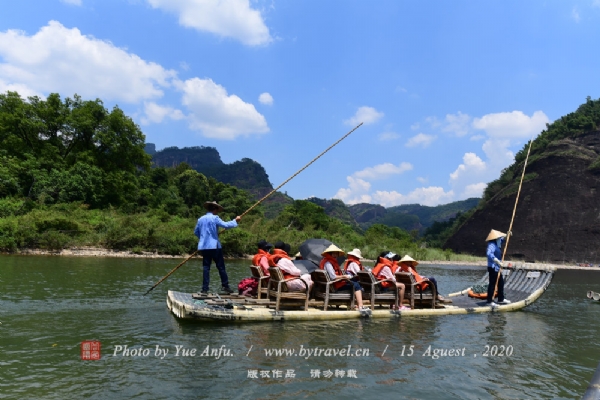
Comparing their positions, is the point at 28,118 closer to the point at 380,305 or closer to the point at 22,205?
the point at 22,205

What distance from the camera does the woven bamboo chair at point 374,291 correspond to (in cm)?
948

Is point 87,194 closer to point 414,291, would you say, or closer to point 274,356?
point 414,291

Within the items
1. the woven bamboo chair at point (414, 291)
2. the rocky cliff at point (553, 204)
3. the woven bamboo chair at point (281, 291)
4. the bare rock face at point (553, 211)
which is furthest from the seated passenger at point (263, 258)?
the rocky cliff at point (553, 204)

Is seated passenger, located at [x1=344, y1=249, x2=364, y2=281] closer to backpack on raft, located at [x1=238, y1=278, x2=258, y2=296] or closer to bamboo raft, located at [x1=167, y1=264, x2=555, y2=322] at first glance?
bamboo raft, located at [x1=167, y1=264, x2=555, y2=322]

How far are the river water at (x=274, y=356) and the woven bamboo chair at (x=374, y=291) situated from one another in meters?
0.66

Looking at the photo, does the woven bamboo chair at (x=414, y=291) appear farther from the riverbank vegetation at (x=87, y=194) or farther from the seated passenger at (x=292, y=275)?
the riverbank vegetation at (x=87, y=194)

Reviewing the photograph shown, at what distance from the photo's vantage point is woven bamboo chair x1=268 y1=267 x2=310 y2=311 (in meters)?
8.38

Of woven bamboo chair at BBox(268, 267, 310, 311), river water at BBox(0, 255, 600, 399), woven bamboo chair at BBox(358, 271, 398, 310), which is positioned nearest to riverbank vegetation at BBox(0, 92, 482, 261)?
river water at BBox(0, 255, 600, 399)

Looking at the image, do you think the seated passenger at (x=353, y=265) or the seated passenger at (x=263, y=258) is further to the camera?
the seated passenger at (x=353, y=265)

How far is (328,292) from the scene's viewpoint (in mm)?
8945

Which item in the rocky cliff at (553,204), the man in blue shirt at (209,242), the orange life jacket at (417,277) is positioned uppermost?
the rocky cliff at (553,204)

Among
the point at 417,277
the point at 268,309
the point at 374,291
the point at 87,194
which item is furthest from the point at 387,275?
the point at 87,194

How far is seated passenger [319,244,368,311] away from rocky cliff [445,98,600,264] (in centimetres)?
5957

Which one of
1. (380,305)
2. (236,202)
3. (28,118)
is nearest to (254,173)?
(236,202)
